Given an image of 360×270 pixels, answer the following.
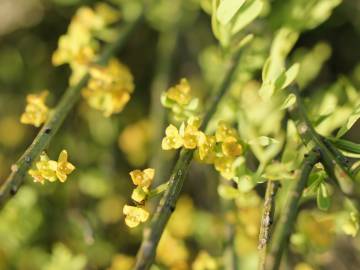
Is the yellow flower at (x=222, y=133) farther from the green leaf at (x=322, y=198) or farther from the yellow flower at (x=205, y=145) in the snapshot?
the green leaf at (x=322, y=198)

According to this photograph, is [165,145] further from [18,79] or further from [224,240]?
[18,79]

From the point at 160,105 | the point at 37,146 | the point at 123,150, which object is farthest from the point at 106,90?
the point at 123,150

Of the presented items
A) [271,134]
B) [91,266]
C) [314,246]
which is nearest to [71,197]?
[91,266]

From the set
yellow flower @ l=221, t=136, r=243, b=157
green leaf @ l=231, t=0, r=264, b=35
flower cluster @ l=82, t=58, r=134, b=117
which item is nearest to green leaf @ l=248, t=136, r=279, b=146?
yellow flower @ l=221, t=136, r=243, b=157

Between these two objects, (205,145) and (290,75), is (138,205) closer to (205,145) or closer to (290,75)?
(205,145)

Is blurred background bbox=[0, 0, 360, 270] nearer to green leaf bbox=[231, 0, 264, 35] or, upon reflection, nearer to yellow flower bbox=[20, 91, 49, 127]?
green leaf bbox=[231, 0, 264, 35]

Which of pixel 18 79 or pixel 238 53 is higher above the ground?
pixel 238 53
